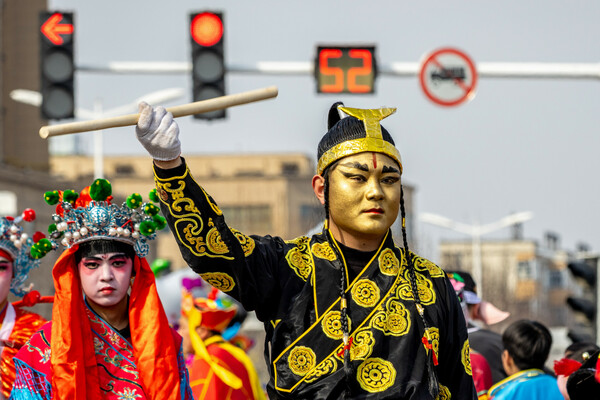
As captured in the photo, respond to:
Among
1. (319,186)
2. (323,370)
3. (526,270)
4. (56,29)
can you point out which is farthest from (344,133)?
(526,270)

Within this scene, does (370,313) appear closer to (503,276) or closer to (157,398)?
(157,398)

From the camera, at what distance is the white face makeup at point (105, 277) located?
6020 mm

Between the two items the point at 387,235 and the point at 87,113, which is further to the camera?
the point at 87,113

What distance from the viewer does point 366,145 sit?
16.8ft

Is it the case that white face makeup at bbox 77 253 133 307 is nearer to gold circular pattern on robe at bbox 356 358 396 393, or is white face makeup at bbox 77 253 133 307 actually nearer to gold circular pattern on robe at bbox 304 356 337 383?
gold circular pattern on robe at bbox 304 356 337 383

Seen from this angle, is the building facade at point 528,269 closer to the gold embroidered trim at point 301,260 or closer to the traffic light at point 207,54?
the traffic light at point 207,54

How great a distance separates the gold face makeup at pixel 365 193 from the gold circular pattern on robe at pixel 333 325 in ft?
1.20

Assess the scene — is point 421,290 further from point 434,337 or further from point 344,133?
point 344,133

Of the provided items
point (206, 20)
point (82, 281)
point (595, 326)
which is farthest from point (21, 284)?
point (595, 326)

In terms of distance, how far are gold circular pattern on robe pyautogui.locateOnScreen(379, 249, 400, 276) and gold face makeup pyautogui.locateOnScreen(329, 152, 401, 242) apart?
0.11 metres

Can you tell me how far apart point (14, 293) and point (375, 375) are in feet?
10.1

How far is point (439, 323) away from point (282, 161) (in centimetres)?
6292

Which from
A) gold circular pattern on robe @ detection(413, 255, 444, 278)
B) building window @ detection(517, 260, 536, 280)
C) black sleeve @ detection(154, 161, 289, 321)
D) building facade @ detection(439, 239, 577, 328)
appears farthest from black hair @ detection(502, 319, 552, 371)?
building window @ detection(517, 260, 536, 280)

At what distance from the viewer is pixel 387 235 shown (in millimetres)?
5277
